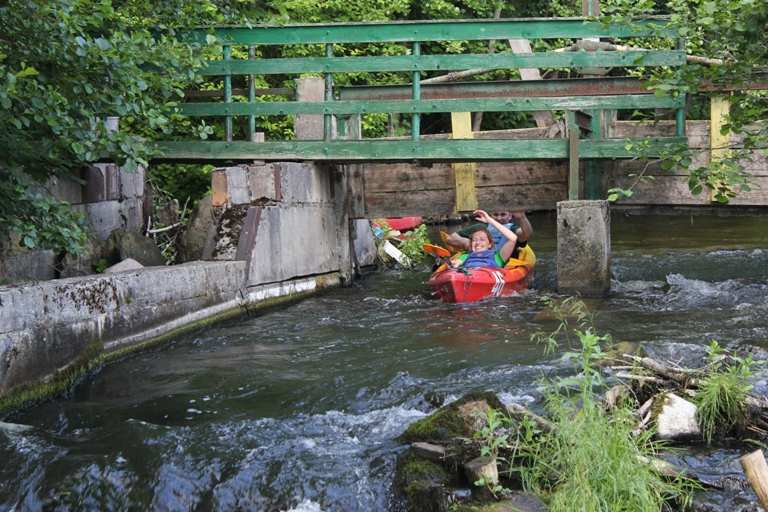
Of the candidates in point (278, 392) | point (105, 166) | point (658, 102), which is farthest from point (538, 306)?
point (105, 166)

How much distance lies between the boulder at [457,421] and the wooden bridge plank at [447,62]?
6.25 m

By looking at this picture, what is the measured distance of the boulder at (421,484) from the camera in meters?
4.70

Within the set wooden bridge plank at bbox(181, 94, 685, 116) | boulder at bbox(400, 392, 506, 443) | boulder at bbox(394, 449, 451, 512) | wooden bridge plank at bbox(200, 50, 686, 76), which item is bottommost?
boulder at bbox(394, 449, 451, 512)

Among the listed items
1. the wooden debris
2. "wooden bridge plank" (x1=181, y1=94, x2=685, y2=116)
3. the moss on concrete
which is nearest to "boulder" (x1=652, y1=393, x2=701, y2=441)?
the wooden debris

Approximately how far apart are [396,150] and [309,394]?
5095 millimetres

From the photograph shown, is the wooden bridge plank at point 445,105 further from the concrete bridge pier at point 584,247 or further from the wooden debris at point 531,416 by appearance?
the wooden debris at point 531,416

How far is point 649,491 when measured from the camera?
14.7ft

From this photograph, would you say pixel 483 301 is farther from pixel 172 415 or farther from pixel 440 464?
pixel 440 464

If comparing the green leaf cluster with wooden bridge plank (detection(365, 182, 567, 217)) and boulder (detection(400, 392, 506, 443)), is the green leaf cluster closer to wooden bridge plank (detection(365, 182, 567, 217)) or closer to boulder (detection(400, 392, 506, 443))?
boulder (detection(400, 392, 506, 443))

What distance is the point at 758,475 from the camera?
4.33m

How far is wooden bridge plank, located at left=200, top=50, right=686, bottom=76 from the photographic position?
10.8m

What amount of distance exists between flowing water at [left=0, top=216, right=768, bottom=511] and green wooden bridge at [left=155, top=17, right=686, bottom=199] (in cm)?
183

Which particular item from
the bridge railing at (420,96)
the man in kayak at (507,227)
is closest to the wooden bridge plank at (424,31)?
the bridge railing at (420,96)

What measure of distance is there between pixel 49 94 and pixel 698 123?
7.91 metres
